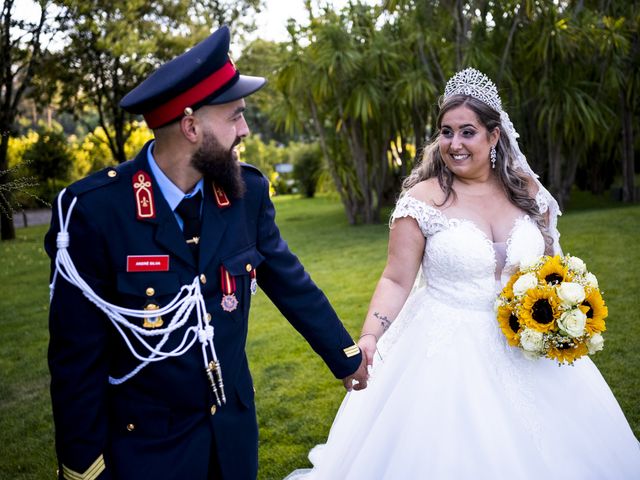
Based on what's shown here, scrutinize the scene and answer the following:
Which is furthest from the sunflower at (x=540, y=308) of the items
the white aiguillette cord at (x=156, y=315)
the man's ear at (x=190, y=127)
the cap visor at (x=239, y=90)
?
the man's ear at (x=190, y=127)

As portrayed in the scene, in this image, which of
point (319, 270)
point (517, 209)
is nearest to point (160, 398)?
point (517, 209)

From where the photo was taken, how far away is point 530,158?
13484 millimetres

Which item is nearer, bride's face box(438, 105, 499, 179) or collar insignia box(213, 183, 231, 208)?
Answer: collar insignia box(213, 183, 231, 208)

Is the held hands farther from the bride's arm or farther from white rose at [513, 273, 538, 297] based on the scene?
white rose at [513, 273, 538, 297]

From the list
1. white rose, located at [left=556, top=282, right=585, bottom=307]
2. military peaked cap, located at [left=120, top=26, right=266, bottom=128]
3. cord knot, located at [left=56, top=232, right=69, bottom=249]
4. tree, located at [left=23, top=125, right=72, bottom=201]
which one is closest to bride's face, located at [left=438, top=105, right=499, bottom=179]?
white rose, located at [left=556, top=282, right=585, bottom=307]

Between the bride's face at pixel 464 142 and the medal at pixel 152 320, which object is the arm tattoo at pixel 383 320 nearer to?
the bride's face at pixel 464 142

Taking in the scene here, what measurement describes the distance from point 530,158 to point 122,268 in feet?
41.8

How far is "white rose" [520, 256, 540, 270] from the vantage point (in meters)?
2.75

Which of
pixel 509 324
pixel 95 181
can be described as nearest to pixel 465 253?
pixel 509 324

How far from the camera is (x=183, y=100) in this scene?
192cm

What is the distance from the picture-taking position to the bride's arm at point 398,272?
9.95ft

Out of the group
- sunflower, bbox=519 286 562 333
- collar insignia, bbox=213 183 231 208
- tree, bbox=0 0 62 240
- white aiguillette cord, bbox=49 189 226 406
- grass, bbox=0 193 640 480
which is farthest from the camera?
tree, bbox=0 0 62 240

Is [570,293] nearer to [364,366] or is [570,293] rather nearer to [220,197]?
[364,366]

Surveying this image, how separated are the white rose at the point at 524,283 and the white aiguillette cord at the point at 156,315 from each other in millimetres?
1327
